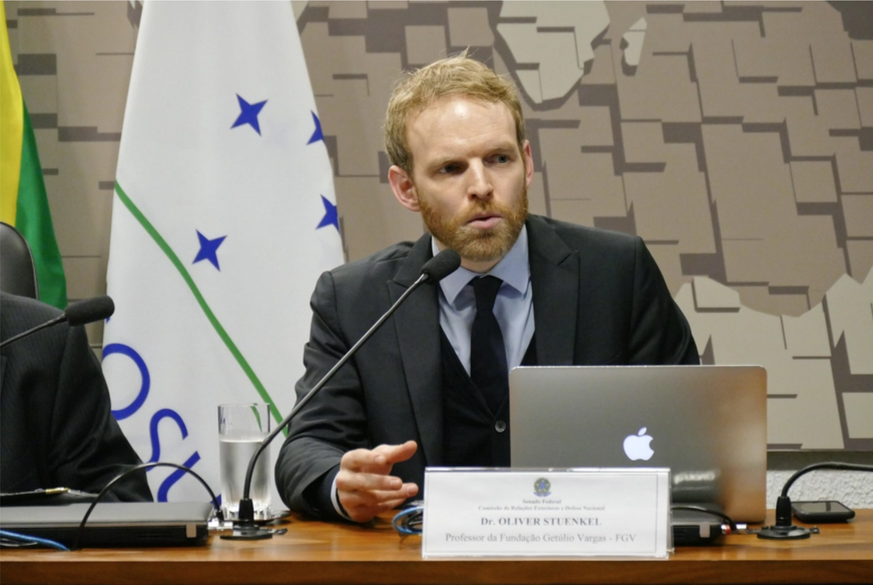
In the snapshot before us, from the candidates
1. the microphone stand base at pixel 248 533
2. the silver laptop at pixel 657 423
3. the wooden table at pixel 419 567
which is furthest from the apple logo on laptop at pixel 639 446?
the microphone stand base at pixel 248 533

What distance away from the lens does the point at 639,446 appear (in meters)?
1.23

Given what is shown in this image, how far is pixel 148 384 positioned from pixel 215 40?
35.7 inches

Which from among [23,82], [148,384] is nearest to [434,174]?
[148,384]

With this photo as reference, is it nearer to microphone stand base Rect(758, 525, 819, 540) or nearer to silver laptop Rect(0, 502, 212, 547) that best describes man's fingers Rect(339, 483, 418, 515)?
silver laptop Rect(0, 502, 212, 547)

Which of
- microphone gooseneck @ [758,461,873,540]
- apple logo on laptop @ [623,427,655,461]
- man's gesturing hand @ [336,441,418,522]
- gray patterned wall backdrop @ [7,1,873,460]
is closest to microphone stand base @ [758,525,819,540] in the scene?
microphone gooseneck @ [758,461,873,540]

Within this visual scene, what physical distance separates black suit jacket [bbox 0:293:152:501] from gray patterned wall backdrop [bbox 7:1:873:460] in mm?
1047

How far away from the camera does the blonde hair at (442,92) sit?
195 centimetres

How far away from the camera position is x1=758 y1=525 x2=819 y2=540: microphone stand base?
46.6 inches

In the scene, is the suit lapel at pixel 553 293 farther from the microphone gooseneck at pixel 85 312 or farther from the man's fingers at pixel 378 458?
the microphone gooseneck at pixel 85 312

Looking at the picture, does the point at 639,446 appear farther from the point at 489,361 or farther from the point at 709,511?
the point at 489,361

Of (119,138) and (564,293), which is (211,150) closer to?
(119,138)

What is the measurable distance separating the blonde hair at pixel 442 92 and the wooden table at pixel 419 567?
1.08 m

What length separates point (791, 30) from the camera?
8.92 feet

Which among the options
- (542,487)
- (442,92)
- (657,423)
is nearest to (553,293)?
(442,92)
